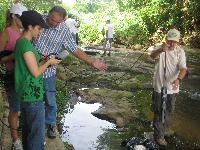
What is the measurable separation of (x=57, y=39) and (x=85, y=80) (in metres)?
6.62

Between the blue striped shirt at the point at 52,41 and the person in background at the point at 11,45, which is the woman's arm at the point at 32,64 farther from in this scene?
the blue striped shirt at the point at 52,41

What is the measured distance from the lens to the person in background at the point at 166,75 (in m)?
6.40

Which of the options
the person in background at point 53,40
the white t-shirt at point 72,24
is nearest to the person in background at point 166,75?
the person in background at point 53,40

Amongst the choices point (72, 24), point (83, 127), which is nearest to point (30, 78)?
point (83, 127)

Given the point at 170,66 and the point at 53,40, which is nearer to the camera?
the point at 53,40

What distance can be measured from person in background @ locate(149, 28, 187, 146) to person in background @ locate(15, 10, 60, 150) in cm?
269

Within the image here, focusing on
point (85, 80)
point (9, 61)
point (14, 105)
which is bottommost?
point (85, 80)

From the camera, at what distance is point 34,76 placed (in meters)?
3.90

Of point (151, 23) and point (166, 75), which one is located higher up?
point (166, 75)

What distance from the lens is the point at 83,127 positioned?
7797 mm

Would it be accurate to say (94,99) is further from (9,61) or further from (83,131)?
(9,61)

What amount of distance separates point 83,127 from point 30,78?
13.0 ft

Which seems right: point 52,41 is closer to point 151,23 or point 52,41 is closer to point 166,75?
point 166,75

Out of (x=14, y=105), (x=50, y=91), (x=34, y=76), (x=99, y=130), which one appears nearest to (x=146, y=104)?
(x=99, y=130)
